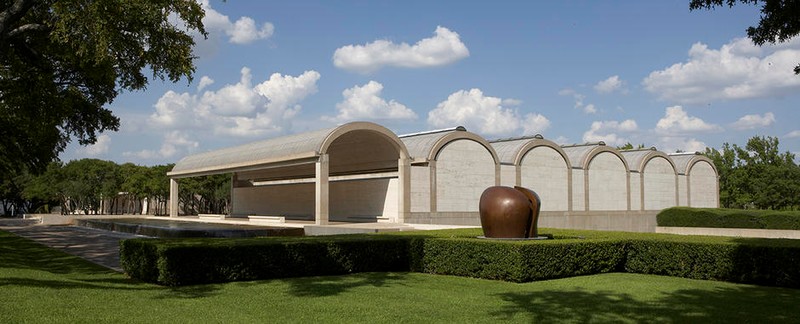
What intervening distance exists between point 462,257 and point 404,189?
19080 millimetres

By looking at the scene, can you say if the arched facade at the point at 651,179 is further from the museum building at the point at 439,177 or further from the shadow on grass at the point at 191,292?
the shadow on grass at the point at 191,292

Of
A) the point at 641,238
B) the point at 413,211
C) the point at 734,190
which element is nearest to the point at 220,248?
the point at 641,238

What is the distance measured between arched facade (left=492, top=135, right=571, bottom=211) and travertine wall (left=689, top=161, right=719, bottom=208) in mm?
17108

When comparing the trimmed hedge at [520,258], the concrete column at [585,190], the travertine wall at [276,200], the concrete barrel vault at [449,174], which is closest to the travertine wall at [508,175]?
the concrete barrel vault at [449,174]

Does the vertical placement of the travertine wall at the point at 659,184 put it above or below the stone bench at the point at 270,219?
above

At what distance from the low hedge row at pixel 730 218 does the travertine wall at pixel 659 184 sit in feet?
20.6

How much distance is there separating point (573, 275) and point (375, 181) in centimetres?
2437

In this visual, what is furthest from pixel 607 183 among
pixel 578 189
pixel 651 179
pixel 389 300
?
pixel 389 300

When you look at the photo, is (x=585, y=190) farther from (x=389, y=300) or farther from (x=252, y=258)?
(x=389, y=300)

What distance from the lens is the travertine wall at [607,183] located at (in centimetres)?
4653

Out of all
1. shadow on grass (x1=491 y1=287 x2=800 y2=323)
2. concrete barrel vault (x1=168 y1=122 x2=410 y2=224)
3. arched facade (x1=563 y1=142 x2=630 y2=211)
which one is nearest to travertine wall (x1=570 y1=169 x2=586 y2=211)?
arched facade (x1=563 y1=142 x2=630 y2=211)

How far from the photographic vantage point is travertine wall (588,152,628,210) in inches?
1832

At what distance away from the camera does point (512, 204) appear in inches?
664

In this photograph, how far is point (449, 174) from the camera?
3709 centimetres
